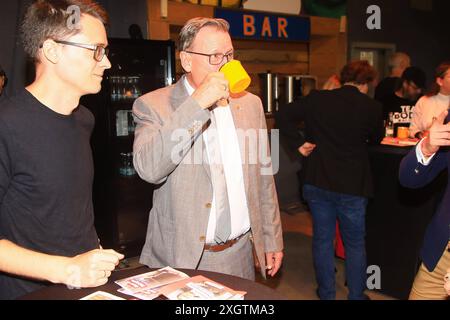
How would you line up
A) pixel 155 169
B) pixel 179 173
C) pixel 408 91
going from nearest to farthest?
pixel 155 169, pixel 179 173, pixel 408 91

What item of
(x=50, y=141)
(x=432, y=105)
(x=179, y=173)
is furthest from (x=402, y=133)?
(x=50, y=141)

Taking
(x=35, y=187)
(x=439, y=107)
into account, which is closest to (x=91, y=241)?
(x=35, y=187)

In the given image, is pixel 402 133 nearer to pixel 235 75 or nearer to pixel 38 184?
pixel 235 75

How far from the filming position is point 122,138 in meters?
4.21

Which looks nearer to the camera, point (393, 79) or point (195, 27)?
point (195, 27)

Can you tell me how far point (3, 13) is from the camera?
3812 mm

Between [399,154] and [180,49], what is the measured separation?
2215mm

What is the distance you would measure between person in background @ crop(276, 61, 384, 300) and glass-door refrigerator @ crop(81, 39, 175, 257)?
1.71m

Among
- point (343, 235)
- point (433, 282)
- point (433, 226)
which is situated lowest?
point (343, 235)

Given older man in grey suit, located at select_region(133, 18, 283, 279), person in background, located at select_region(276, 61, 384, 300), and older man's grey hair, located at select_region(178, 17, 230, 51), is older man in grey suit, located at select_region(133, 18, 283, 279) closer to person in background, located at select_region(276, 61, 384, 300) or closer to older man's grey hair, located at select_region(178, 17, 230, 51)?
older man's grey hair, located at select_region(178, 17, 230, 51)

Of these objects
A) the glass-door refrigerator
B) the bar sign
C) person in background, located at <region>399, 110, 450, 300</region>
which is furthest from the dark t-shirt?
the bar sign

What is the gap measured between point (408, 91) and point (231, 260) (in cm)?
377

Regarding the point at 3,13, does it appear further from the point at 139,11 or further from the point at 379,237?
the point at 379,237

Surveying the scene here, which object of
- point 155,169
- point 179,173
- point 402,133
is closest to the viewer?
point 155,169
